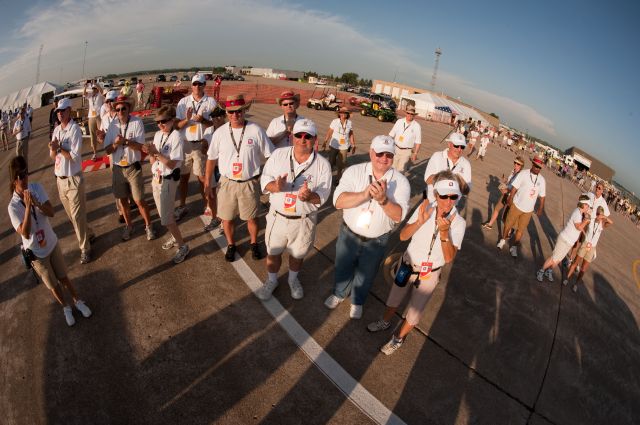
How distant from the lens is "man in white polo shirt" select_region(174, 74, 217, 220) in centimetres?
591

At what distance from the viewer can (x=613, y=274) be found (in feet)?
25.0

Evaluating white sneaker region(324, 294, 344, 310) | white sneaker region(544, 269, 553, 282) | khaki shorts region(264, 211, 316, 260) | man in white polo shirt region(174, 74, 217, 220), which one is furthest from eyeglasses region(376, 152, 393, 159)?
white sneaker region(544, 269, 553, 282)

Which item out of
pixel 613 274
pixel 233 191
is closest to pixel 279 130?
pixel 233 191

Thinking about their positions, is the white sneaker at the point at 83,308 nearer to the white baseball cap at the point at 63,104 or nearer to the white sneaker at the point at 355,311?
the white baseball cap at the point at 63,104

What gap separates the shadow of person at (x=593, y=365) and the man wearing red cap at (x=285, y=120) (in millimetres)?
5118

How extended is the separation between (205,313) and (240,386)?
116 cm

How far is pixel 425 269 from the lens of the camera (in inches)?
126

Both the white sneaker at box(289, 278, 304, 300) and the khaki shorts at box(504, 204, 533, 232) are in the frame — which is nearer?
the white sneaker at box(289, 278, 304, 300)

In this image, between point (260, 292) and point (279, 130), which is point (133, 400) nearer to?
point (260, 292)

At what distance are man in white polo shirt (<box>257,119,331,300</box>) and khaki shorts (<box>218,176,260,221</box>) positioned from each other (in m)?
0.73

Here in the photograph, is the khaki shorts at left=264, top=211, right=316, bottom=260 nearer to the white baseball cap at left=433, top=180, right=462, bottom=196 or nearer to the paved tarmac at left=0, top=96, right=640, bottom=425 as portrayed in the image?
the paved tarmac at left=0, top=96, right=640, bottom=425

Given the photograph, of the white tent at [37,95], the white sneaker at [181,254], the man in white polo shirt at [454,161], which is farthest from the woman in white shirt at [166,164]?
the white tent at [37,95]

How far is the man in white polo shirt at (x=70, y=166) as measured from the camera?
14.4 ft

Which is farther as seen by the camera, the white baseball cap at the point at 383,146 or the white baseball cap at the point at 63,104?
the white baseball cap at the point at 63,104
